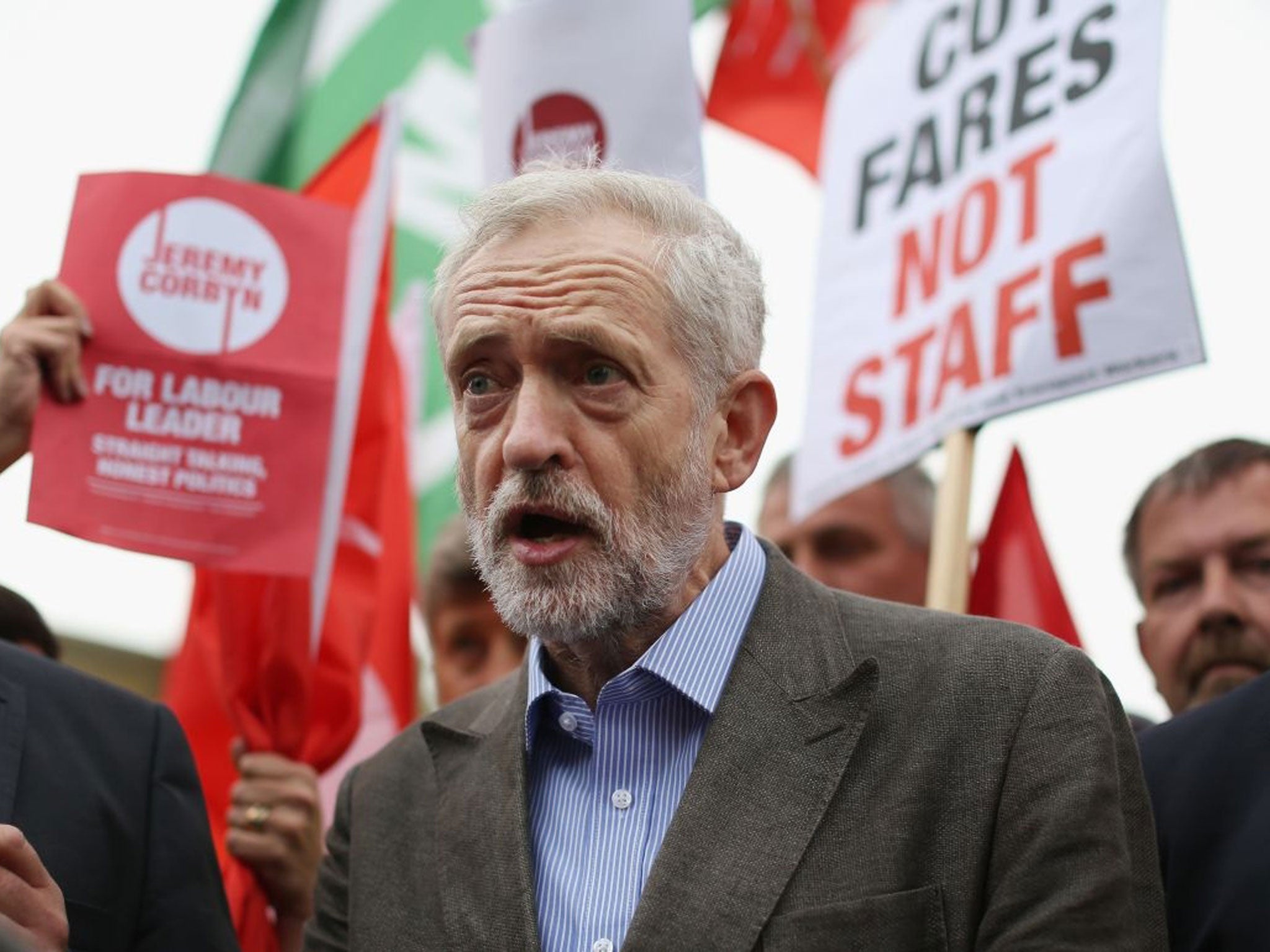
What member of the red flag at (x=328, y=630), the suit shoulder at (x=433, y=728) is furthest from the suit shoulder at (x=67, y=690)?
the red flag at (x=328, y=630)

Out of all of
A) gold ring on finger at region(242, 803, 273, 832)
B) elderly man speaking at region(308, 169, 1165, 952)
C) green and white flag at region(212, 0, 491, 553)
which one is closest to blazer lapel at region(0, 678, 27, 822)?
elderly man speaking at region(308, 169, 1165, 952)

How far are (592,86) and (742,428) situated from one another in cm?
191

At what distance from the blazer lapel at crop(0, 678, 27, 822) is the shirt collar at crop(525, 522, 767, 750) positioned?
866mm

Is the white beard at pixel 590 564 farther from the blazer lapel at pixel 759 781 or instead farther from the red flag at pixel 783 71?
the red flag at pixel 783 71

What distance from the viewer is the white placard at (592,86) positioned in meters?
4.61

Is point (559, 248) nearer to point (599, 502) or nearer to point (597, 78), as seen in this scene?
point (599, 502)

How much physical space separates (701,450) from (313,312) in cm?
161

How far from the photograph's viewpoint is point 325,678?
4.31m

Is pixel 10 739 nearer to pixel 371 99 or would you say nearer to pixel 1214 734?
pixel 1214 734

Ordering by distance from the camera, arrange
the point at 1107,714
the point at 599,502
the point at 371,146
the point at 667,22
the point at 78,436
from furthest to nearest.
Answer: the point at 371,146 → the point at 667,22 → the point at 78,436 → the point at 599,502 → the point at 1107,714

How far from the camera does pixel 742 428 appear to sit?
308 cm

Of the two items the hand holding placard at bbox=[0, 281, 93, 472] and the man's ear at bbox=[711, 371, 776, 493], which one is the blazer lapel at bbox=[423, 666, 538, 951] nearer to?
the man's ear at bbox=[711, 371, 776, 493]

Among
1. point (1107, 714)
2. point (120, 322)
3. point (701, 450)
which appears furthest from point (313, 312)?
point (1107, 714)

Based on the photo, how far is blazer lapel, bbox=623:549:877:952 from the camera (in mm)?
2508
